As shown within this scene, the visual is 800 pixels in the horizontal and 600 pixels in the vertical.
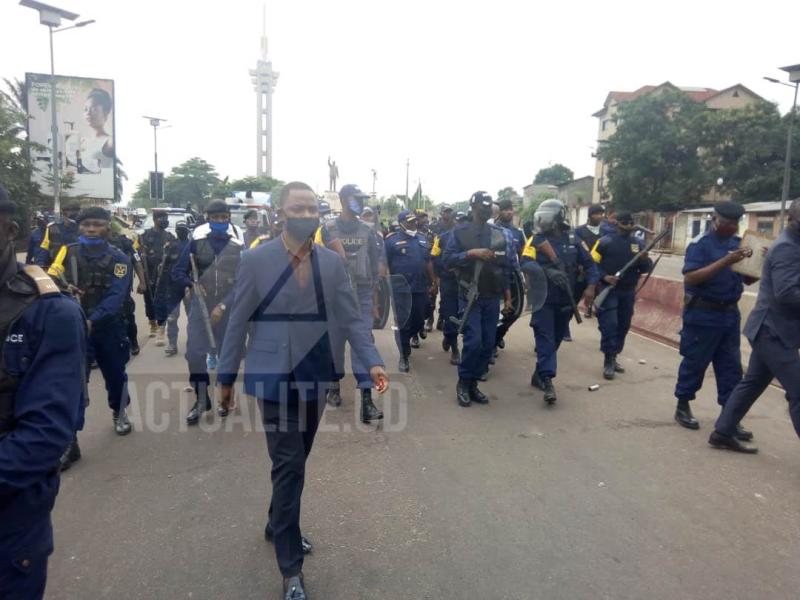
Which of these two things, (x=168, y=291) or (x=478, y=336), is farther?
(x=168, y=291)

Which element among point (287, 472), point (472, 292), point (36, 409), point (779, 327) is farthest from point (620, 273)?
point (36, 409)

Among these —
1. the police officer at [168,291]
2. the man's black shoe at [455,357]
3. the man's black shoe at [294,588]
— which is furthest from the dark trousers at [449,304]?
the man's black shoe at [294,588]

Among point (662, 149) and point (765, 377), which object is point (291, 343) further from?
point (662, 149)

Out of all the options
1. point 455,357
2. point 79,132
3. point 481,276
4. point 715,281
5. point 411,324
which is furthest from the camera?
point 79,132

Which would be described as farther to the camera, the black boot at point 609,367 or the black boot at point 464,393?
the black boot at point 609,367

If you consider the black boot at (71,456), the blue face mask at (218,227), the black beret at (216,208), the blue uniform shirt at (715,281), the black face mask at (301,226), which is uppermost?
the black beret at (216,208)

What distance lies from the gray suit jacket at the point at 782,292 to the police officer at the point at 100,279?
4.53m

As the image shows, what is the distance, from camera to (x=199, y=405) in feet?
16.4

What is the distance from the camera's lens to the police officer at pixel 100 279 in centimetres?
438

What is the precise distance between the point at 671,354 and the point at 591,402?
269 cm

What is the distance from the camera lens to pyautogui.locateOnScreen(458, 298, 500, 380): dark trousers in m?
5.30

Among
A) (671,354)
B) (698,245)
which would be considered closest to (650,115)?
(671,354)

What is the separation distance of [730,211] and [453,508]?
122 inches

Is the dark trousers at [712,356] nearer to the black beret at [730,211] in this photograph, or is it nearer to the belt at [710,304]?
the belt at [710,304]
